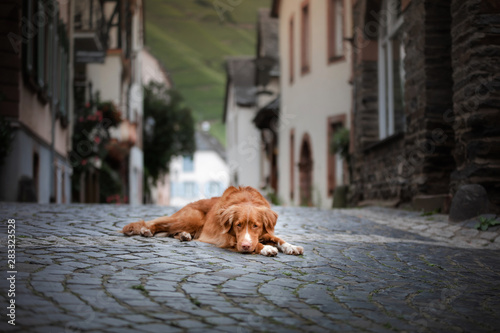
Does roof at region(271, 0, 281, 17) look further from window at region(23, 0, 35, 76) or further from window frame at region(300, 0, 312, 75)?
window at region(23, 0, 35, 76)

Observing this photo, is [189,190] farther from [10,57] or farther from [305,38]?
[10,57]

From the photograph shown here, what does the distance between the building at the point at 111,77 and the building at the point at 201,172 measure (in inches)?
1083

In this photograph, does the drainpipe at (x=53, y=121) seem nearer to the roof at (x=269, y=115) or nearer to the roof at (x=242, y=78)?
the roof at (x=269, y=115)

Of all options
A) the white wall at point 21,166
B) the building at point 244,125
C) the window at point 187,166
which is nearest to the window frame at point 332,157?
the white wall at point 21,166

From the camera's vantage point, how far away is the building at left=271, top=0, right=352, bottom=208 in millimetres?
18922

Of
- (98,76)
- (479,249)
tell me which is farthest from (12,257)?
(98,76)

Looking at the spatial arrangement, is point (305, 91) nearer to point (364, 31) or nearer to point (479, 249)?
point (364, 31)

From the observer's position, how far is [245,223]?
5.94m

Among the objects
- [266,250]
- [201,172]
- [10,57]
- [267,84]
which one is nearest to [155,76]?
[201,172]

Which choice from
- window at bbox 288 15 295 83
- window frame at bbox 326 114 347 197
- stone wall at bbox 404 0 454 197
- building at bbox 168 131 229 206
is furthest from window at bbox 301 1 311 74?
building at bbox 168 131 229 206

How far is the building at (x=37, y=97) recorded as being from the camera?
12094 millimetres

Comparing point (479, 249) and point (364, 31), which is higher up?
point (364, 31)

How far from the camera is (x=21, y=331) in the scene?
3180mm

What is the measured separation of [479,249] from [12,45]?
9068mm
